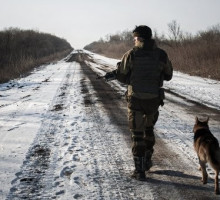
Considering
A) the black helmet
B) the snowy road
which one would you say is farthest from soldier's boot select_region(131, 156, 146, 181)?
the black helmet

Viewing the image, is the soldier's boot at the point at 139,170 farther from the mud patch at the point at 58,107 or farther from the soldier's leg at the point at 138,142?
the mud patch at the point at 58,107

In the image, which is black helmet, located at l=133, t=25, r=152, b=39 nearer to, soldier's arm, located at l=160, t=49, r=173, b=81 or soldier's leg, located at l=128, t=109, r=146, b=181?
soldier's arm, located at l=160, t=49, r=173, b=81

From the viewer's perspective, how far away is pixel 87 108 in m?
9.09

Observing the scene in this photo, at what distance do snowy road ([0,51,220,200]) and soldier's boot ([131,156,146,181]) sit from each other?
0.11m

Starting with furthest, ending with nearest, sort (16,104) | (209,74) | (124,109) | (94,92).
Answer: (209,74) < (94,92) < (16,104) < (124,109)

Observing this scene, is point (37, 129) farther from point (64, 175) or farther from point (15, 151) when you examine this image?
point (64, 175)

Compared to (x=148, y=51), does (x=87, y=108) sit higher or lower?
lower

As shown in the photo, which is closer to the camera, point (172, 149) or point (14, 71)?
point (172, 149)

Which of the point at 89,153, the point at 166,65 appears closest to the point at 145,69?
the point at 166,65

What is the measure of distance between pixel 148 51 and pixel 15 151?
9.48ft

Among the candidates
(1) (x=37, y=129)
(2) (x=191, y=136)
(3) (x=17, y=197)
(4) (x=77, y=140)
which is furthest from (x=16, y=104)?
(3) (x=17, y=197)

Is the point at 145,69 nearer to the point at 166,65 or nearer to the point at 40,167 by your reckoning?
the point at 166,65

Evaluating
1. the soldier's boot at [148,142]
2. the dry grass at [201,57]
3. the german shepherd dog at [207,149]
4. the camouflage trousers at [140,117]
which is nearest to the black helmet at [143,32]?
the camouflage trousers at [140,117]

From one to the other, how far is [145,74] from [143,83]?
4.8 inches
